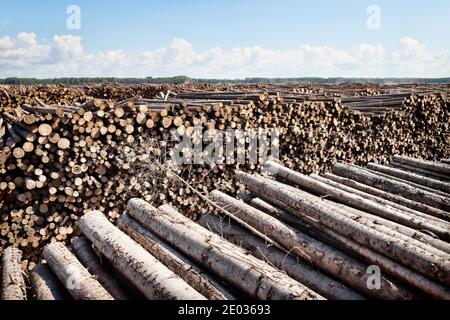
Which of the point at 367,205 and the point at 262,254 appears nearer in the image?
the point at 262,254

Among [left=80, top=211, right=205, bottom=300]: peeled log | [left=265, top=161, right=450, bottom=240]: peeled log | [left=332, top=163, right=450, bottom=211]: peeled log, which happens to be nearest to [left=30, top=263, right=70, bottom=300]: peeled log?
[left=80, top=211, right=205, bottom=300]: peeled log

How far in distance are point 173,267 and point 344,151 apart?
23.5 feet

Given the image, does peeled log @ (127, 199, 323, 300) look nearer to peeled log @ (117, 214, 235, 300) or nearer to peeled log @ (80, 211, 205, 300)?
peeled log @ (117, 214, 235, 300)

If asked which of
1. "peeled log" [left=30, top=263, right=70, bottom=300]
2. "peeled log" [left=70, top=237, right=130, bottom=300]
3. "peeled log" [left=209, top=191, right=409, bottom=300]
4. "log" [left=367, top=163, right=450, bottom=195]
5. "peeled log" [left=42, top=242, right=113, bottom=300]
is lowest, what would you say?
"peeled log" [left=30, top=263, right=70, bottom=300]

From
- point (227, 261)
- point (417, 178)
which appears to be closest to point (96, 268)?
point (227, 261)

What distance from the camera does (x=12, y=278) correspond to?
13.0ft

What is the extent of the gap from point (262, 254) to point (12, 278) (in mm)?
3205

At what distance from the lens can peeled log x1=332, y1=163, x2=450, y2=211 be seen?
5.71m

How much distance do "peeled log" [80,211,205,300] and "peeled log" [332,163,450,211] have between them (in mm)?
4941

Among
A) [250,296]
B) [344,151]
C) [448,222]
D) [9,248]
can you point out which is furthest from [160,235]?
[344,151]

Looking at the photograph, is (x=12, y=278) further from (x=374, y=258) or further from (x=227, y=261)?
(x=374, y=258)

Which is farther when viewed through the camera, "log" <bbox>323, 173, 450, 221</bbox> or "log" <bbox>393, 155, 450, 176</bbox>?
"log" <bbox>393, 155, 450, 176</bbox>

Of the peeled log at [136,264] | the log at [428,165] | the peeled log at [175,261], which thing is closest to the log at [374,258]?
the peeled log at [175,261]

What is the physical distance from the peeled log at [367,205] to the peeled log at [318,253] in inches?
57.8
